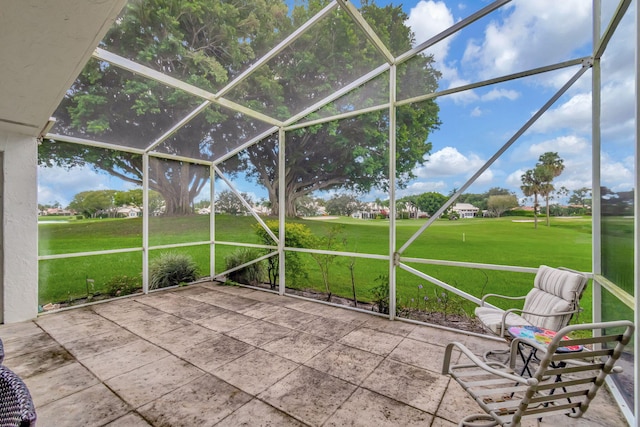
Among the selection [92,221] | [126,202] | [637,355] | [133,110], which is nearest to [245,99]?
[133,110]

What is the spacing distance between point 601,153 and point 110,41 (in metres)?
4.84

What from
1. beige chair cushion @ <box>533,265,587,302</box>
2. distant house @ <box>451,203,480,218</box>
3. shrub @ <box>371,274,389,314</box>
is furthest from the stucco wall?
beige chair cushion @ <box>533,265,587,302</box>

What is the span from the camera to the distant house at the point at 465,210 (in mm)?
3955

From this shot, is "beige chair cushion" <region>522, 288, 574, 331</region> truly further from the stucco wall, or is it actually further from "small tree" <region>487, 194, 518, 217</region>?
the stucco wall

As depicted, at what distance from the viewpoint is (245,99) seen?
4.06 meters

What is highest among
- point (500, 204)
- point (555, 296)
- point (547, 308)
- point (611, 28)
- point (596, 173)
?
point (611, 28)

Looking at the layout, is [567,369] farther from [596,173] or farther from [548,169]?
[548,169]

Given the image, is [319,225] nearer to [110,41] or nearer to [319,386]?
[319,386]

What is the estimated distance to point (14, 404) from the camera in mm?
971

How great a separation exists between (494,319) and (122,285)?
624 centimetres

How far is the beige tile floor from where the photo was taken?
203 cm

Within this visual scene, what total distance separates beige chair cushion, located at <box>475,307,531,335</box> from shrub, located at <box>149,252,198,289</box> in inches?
223

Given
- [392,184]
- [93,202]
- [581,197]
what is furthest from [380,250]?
[93,202]

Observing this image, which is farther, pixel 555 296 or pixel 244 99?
pixel 244 99
